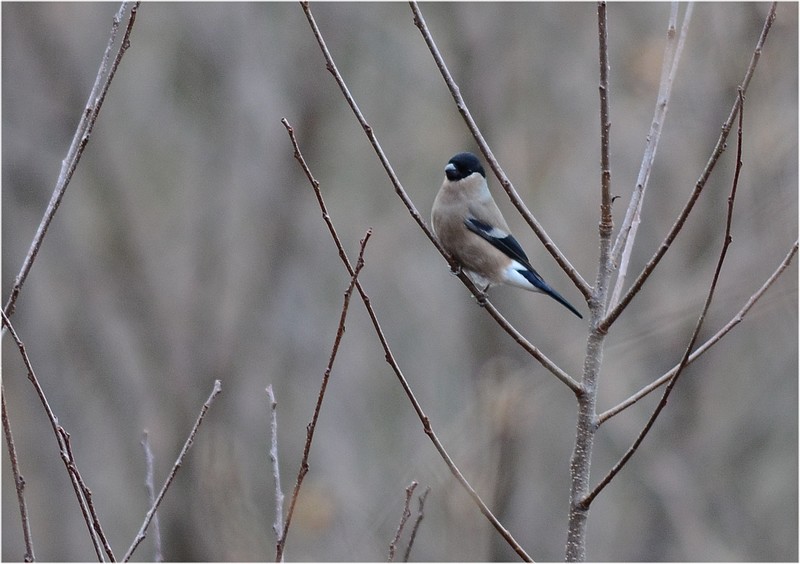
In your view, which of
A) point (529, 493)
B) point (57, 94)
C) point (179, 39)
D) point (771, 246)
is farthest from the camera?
point (529, 493)

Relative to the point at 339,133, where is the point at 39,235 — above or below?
below

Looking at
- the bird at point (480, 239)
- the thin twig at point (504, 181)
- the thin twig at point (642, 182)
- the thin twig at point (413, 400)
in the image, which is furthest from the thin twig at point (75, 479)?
the bird at point (480, 239)

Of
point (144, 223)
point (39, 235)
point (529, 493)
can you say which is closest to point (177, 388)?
point (144, 223)

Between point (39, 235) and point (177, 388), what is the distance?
6128 mm

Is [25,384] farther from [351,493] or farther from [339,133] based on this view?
[339,133]

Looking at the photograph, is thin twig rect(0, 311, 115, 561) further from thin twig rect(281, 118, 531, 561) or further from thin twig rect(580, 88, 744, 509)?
thin twig rect(580, 88, 744, 509)

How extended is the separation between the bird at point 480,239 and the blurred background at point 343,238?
2348 mm

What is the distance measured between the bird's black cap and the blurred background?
239 cm

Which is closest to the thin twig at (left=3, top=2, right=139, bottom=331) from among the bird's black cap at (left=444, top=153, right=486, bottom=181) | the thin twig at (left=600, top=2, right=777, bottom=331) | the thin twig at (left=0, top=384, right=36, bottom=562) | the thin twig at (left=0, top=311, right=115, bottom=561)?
the thin twig at (left=0, top=311, right=115, bottom=561)

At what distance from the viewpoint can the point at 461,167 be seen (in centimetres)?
443

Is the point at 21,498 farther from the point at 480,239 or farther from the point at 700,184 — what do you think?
the point at 480,239

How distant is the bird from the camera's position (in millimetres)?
4230

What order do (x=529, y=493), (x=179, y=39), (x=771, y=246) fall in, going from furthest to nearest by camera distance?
(x=529, y=493)
(x=179, y=39)
(x=771, y=246)

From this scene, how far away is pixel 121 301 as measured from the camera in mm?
7922
